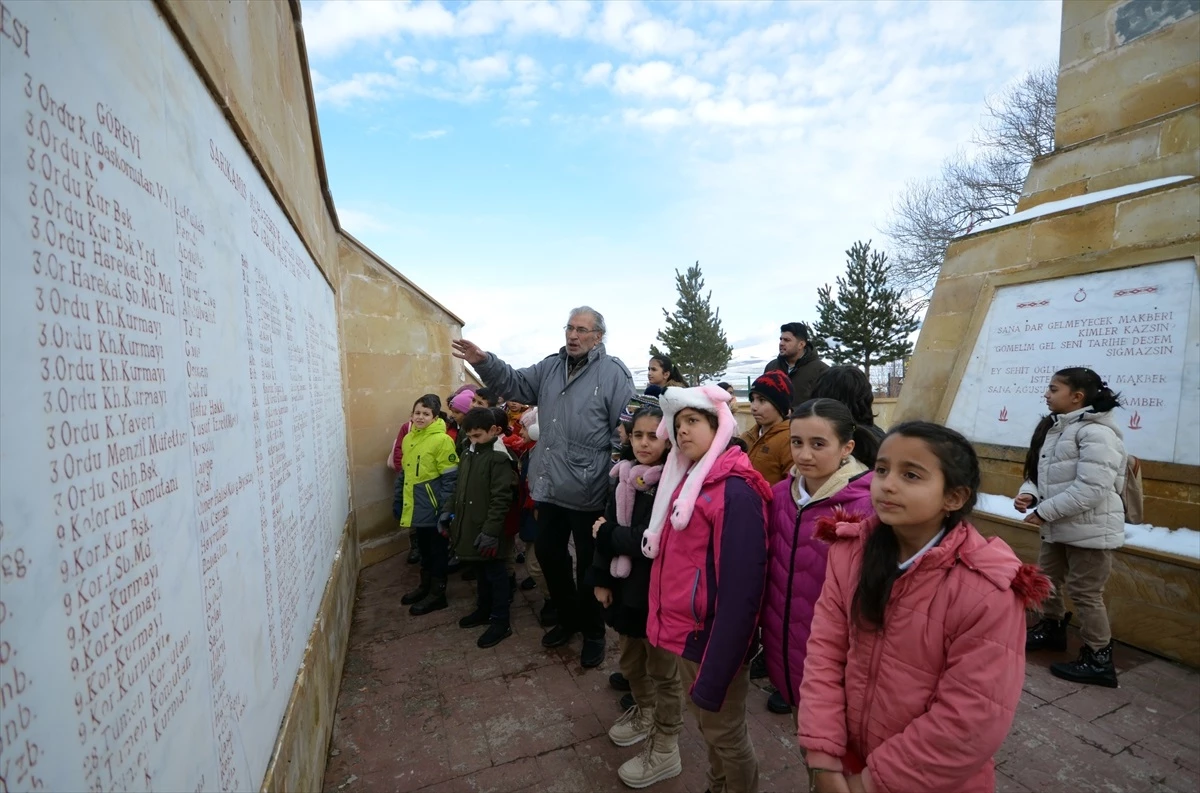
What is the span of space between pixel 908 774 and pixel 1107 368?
4.45m

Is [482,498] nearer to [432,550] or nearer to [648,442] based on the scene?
[432,550]

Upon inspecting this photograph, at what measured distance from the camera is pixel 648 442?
8.59ft

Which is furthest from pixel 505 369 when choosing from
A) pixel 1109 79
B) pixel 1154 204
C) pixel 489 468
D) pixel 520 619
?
pixel 1109 79

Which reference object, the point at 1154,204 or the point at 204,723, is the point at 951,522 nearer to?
the point at 204,723

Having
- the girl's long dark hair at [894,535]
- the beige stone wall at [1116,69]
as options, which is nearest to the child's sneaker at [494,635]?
the girl's long dark hair at [894,535]

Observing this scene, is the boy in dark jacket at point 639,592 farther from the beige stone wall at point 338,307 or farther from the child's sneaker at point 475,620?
the child's sneaker at point 475,620

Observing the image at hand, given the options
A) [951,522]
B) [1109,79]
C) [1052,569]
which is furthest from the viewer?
[1109,79]

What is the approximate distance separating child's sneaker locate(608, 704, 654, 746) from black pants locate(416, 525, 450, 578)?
2.35m

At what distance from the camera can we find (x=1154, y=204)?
14.0 feet

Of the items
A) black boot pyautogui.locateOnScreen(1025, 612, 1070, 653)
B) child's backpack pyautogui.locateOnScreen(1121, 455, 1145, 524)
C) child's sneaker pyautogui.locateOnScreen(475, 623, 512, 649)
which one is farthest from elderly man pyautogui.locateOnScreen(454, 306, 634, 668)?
child's backpack pyautogui.locateOnScreen(1121, 455, 1145, 524)

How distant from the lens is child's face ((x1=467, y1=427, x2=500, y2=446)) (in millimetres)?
4203

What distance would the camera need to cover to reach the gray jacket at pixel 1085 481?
324cm

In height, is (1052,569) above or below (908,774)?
below

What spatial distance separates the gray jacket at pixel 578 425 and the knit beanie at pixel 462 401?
1.71 metres
